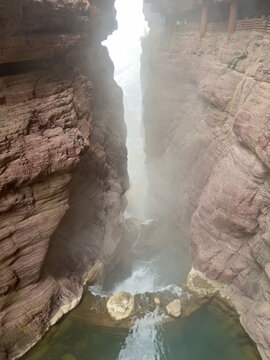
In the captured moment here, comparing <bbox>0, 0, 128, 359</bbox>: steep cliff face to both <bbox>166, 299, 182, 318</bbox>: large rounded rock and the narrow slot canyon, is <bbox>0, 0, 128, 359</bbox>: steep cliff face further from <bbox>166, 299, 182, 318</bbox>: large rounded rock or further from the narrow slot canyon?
<bbox>166, 299, 182, 318</bbox>: large rounded rock

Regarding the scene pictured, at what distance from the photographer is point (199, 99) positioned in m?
16.8

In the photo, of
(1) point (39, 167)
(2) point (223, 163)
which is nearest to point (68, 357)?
(1) point (39, 167)

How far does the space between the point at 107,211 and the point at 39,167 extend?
598 centimetres

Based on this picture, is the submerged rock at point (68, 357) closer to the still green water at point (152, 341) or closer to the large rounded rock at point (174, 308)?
the still green water at point (152, 341)

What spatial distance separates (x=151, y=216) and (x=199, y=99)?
980 cm

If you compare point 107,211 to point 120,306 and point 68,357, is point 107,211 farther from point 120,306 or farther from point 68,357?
point 68,357

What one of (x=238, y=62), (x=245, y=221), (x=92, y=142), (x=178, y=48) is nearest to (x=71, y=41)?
(x=92, y=142)

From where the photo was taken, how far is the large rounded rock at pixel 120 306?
10078 millimetres

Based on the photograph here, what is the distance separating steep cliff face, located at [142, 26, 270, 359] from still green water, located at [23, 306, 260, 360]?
80cm

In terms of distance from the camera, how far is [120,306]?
33.7ft

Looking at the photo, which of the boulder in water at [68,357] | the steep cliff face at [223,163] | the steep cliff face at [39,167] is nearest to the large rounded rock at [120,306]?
the steep cliff face at [39,167]

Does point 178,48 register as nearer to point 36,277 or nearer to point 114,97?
point 114,97

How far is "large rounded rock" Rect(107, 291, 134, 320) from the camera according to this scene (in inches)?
397

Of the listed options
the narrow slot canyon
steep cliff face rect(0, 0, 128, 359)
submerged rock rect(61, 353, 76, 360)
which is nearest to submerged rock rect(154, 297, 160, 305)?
the narrow slot canyon
